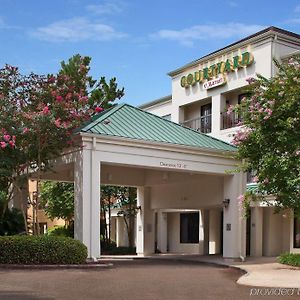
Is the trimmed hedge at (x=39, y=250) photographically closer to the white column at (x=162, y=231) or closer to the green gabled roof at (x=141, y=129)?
the green gabled roof at (x=141, y=129)

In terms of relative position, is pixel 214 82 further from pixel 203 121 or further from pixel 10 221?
pixel 10 221

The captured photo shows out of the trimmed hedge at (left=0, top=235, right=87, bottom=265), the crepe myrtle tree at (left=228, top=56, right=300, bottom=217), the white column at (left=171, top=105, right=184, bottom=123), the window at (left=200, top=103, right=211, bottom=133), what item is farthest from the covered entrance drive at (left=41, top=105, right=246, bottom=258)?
the crepe myrtle tree at (left=228, top=56, right=300, bottom=217)

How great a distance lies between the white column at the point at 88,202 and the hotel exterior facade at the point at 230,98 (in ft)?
20.8

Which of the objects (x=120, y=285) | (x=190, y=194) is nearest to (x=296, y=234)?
(x=190, y=194)

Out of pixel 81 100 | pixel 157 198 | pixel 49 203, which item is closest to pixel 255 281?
pixel 81 100

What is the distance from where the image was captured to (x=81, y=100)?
18.6m

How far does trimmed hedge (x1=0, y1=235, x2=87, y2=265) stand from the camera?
54.3 ft

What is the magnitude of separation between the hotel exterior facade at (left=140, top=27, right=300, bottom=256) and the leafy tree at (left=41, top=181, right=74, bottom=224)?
6731mm

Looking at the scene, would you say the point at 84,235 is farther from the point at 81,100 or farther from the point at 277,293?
the point at 277,293

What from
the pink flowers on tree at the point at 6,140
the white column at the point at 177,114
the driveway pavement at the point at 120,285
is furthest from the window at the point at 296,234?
the pink flowers on tree at the point at 6,140

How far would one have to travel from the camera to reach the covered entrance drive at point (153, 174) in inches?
719

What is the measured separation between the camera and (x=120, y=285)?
13023mm

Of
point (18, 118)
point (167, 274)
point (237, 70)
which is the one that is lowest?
point (167, 274)

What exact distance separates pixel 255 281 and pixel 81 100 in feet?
27.2
